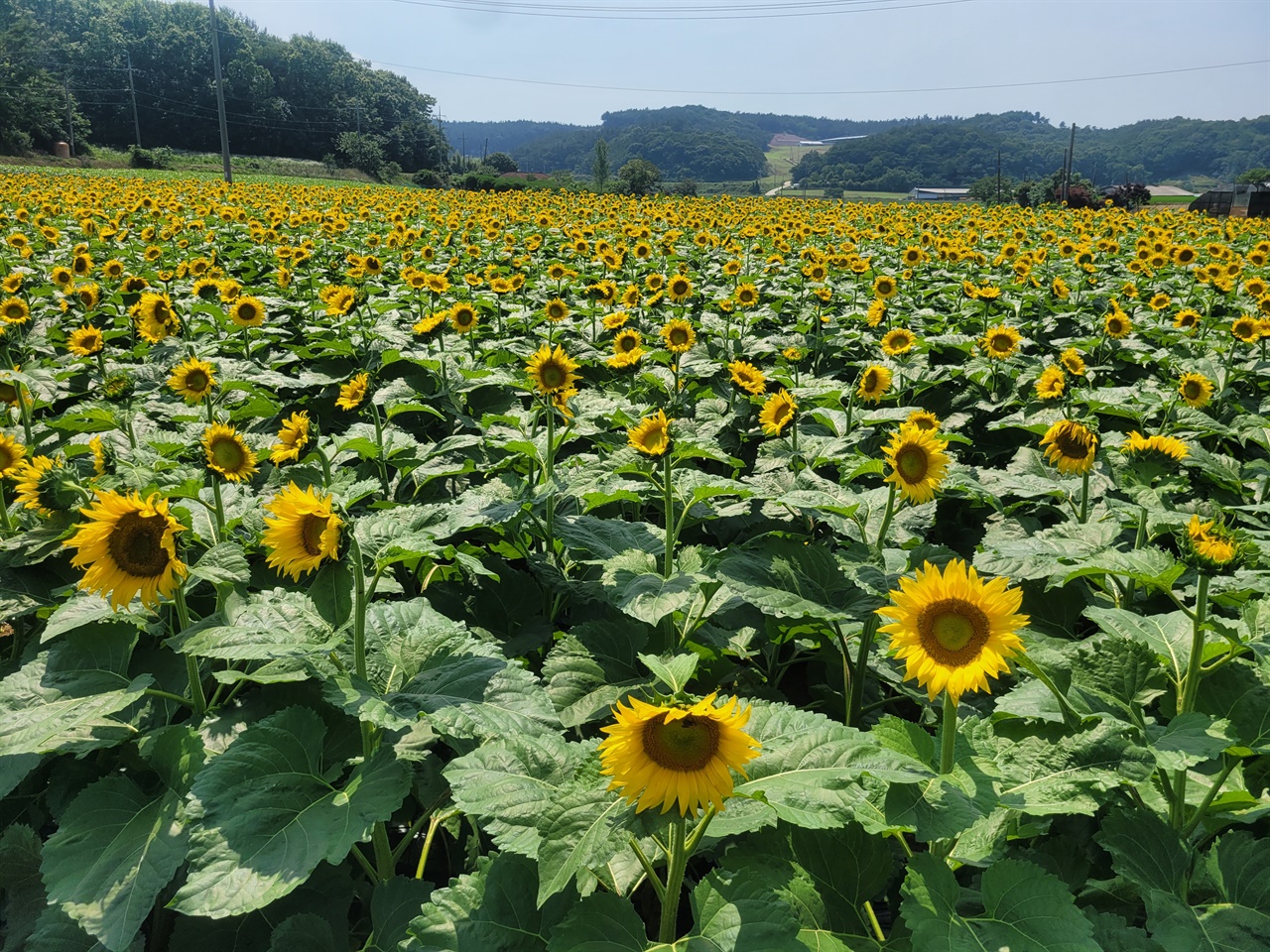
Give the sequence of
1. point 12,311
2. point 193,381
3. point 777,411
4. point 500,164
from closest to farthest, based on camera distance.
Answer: point 193,381, point 777,411, point 12,311, point 500,164

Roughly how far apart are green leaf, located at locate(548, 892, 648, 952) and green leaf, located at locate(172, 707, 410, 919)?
422mm

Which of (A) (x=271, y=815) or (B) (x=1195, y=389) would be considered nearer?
(A) (x=271, y=815)

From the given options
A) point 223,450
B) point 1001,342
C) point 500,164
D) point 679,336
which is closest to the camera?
point 223,450

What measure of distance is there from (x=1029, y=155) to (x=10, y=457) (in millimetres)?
146938

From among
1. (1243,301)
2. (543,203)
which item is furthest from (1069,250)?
(543,203)

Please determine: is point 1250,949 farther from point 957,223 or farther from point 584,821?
point 957,223

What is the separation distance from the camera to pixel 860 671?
250 centimetres

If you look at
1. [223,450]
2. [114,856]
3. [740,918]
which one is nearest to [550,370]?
[223,450]

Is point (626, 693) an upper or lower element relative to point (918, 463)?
lower

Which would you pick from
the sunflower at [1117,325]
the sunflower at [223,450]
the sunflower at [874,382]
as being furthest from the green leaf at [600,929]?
the sunflower at [1117,325]

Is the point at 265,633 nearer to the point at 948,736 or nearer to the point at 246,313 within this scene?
the point at 948,736

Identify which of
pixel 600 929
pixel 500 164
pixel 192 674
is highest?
pixel 500 164

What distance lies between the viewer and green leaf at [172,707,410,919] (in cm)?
152

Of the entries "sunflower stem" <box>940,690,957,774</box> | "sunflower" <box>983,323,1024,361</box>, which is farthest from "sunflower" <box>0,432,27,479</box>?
"sunflower" <box>983,323,1024,361</box>
